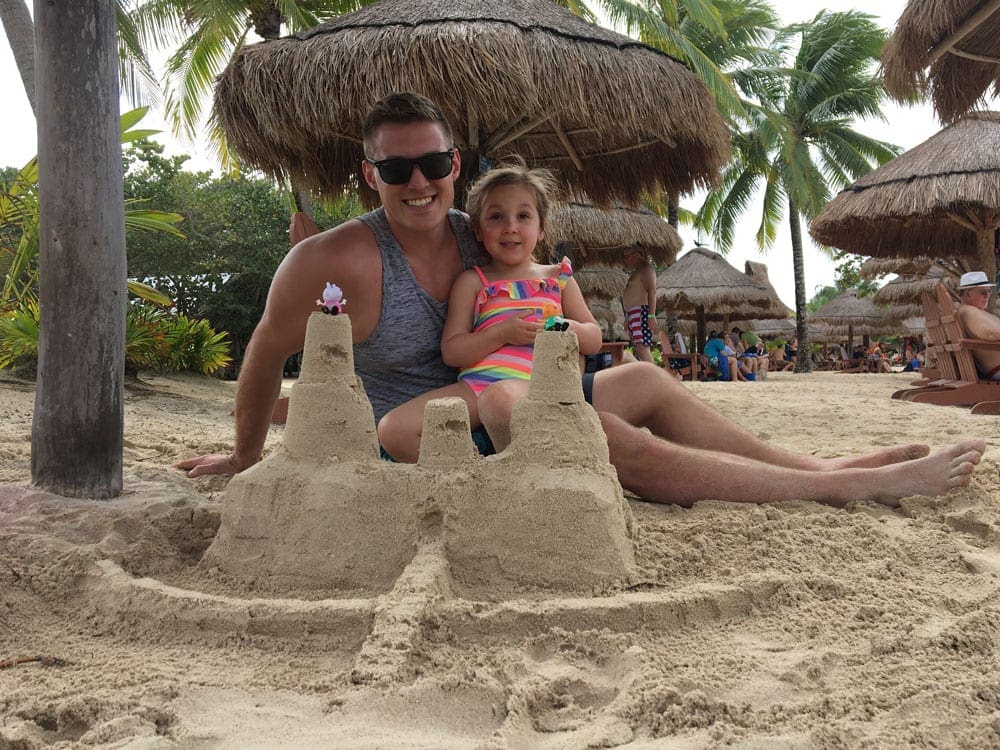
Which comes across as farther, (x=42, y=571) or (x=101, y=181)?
→ (x=101, y=181)

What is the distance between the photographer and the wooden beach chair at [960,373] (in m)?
6.41

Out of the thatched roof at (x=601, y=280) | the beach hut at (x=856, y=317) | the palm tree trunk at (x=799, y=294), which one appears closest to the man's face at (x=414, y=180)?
the thatched roof at (x=601, y=280)

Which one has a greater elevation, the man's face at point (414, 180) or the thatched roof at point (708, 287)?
the thatched roof at point (708, 287)

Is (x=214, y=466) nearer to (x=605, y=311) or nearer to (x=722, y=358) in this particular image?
(x=722, y=358)

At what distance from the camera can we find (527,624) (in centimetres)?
158

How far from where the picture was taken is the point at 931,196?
8.34 m

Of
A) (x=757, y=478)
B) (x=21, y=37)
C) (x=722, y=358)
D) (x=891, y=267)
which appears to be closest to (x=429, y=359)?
(x=757, y=478)

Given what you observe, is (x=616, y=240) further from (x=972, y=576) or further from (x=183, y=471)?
(x=972, y=576)

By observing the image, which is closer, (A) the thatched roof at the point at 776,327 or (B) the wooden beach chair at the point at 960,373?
(B) the wooden beach chair at the point at 960,373

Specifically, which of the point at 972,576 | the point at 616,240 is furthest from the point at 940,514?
the point at 616,240

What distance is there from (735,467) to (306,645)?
1453 mm

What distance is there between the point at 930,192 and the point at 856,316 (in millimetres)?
16123

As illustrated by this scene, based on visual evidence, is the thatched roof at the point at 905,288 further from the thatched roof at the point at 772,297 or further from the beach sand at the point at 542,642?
the beach sand at the point at 542,642

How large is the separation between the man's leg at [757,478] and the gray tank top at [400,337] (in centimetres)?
64
